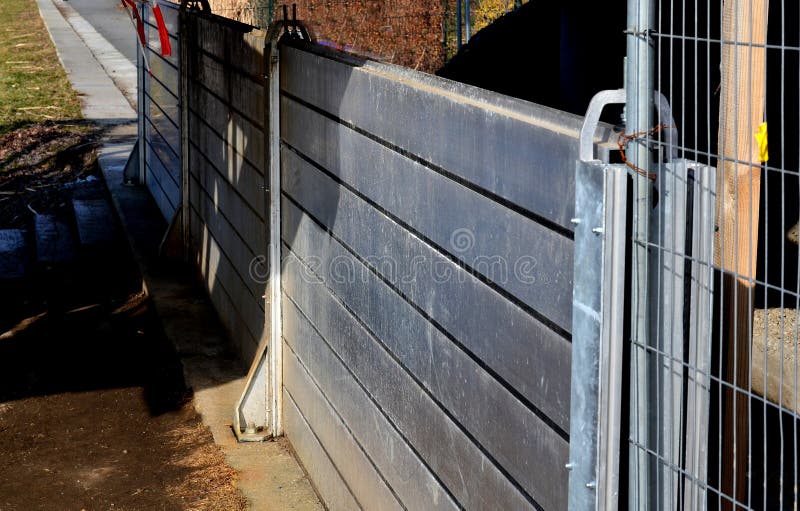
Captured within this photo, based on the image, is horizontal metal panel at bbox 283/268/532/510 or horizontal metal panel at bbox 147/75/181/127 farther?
horizontal metal panel at bbox 147/75/181/127

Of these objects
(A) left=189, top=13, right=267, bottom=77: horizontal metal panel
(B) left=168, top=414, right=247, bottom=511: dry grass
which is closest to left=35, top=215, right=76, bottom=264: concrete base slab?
(A) left=189, top=13, right=267, bottom=77: horizontal metal panel

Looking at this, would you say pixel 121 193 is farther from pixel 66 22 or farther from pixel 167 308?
pixel 66 22

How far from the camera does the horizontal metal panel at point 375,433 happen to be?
3223mm

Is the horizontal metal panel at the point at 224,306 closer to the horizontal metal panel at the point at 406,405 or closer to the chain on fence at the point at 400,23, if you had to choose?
the horizontal metal panel at the point at 406,405

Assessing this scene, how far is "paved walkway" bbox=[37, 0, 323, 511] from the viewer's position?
15.7 ft

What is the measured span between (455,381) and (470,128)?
0.73 metres

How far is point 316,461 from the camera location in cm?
462

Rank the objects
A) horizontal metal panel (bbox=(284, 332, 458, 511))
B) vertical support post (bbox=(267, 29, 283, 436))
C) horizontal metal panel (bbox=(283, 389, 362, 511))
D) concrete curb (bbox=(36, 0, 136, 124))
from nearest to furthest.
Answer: horizontal metal panel (bbox=(284, 332, 458, 511))
horizontal metal panel (bbox=(283, 389, 362, 511))
vertical support post (bbox=(267, 29, 283, 436))
concrete curb (bbox=(36, 0, 136, 124))

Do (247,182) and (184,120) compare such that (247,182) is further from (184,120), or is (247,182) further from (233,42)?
(184,120)

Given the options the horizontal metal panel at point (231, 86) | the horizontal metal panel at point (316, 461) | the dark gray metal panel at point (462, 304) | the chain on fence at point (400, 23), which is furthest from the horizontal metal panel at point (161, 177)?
the dark gray metal panel at point (462, 304)

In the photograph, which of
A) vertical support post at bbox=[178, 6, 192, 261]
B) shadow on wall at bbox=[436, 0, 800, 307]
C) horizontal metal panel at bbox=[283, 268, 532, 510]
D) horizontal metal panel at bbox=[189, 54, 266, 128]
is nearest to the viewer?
horizontal metal panel at bbox=[283, 268, 532, 510]

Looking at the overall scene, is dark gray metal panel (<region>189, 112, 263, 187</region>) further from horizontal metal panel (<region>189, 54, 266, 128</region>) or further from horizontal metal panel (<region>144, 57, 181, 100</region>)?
horizontal metal panel (<region>144, 57, 181, 100</region>)

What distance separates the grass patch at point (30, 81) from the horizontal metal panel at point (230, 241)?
7814 millimetres

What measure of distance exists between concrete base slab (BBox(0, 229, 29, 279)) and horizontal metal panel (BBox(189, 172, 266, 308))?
210cm
